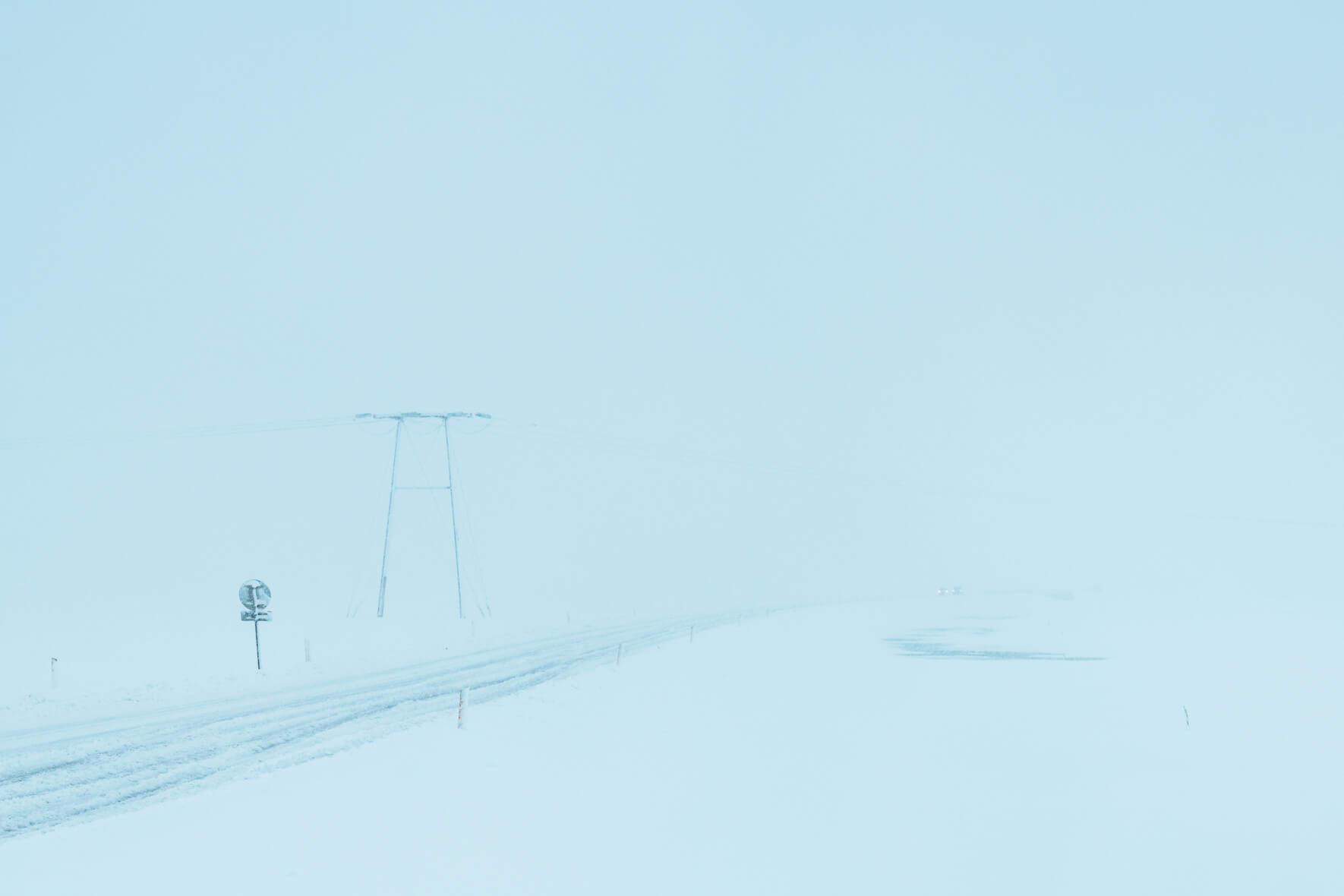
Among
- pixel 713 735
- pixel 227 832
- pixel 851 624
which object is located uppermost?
pixel 227 832

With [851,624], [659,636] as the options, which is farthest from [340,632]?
[851,624]

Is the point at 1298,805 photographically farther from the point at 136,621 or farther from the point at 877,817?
the point at 136,621

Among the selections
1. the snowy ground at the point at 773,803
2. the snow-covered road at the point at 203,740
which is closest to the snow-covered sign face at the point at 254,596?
the snow-covered road at the point at 203,740

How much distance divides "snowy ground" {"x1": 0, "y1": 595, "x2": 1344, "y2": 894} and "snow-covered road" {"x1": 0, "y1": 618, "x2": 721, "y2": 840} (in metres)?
0.73

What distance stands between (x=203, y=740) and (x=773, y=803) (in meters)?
11.6

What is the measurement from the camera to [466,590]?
289 feet

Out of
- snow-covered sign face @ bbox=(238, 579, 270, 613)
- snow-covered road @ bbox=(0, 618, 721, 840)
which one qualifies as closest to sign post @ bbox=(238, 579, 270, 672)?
snow-covered sign face @ bbox=(238, 579, 270, 613)

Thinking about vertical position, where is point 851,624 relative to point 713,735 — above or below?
below

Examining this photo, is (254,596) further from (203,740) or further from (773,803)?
(773,803)

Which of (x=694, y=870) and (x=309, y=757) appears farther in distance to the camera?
(x=309, y=757)

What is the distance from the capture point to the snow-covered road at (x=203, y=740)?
18.0 metres

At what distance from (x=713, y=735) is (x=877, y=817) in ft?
25.3

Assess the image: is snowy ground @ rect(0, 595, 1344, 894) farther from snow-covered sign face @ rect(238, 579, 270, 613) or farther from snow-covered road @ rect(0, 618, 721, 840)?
snow-covered sign face @ rect(238, 579, 270, 613)

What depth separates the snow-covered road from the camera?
18016 mm
